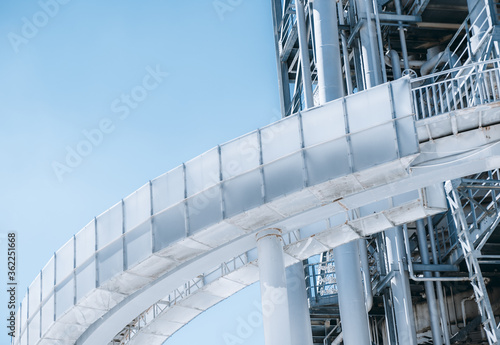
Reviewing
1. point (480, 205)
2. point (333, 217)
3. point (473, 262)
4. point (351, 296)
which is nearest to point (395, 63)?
point (480, 205)

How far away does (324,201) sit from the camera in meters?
22.9

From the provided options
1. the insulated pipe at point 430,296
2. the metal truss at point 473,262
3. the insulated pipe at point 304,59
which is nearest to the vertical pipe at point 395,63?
the insulated pipe at point 304,59

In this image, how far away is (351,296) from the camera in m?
28.5

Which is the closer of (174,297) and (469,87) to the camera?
(469,87)

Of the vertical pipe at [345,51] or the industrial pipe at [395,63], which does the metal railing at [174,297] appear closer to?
the vertical pipe at [345,51]

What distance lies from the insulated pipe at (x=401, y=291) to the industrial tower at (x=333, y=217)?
0.05 m

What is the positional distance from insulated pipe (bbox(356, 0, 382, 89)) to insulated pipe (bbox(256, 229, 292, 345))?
30.0ft

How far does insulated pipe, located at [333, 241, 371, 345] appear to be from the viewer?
28.0 metres

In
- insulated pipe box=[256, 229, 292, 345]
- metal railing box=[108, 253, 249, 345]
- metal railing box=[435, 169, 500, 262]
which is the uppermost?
metal railing box=[435, 169, 500, 262]

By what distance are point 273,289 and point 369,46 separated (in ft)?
39.9

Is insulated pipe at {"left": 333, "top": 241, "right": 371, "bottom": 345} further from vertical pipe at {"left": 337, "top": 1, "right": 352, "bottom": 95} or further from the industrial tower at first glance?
vertical pipe at {"left": 337, "top": 1, "right": 352, "bottom": 95}

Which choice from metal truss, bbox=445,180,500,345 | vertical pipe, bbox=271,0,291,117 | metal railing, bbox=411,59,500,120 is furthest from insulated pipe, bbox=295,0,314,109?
metal truss, bbox=445,180,500,345

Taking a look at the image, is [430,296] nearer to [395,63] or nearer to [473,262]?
[473,262]

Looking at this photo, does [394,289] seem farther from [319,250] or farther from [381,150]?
[381,150]
